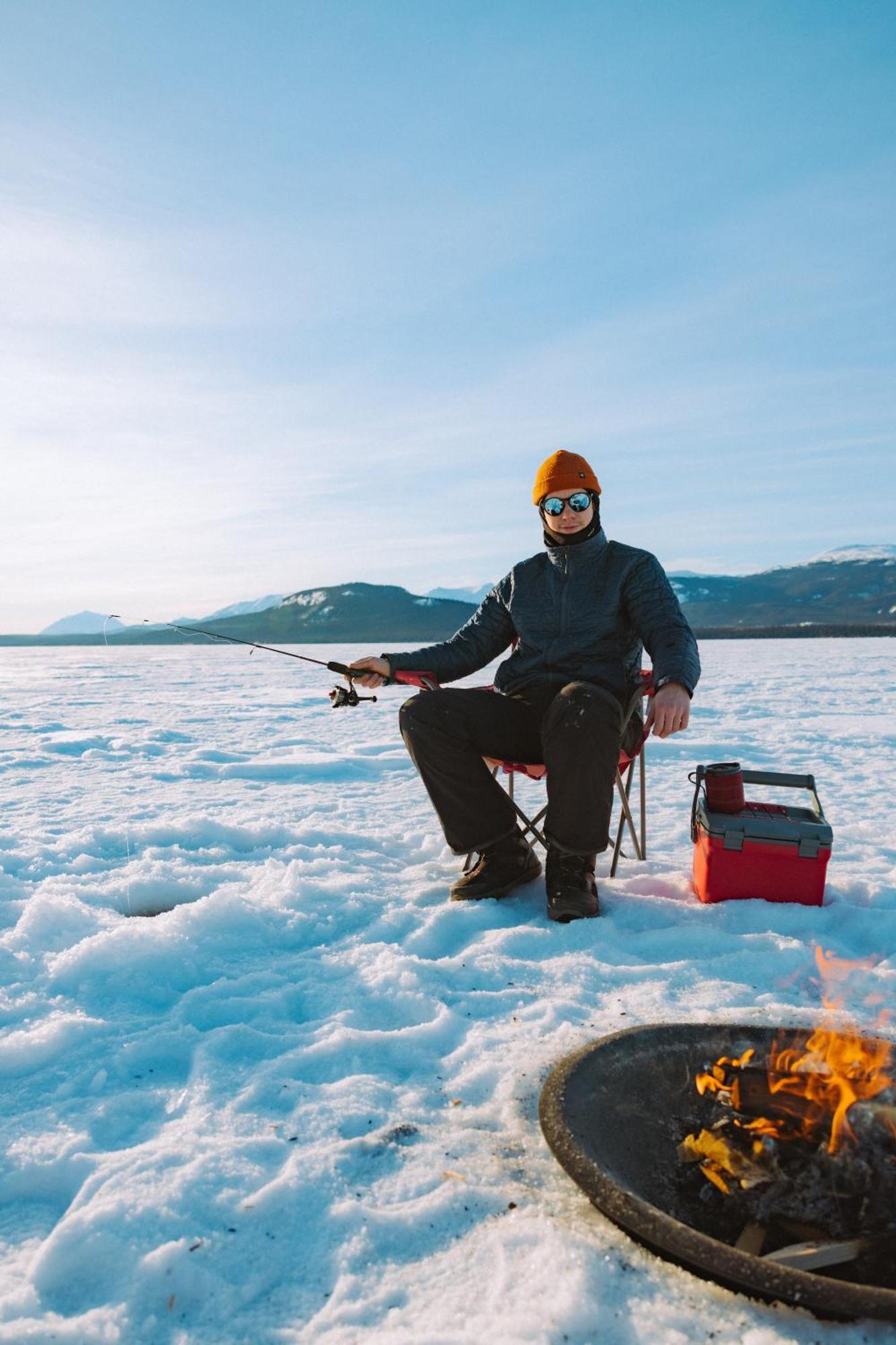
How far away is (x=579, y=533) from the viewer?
3283 millimetres

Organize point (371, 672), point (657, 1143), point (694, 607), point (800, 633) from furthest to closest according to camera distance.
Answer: point (694, 607)
point (800, 633)
point (371, 672)
point (657, 1143)

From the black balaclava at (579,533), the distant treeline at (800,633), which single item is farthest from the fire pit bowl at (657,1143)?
the distant treeline at (800,633)

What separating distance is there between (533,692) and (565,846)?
0.69 meters

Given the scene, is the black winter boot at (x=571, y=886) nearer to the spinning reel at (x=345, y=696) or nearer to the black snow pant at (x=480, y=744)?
the black snow pant at (x=480, y=744)

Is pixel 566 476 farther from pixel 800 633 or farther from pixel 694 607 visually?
pixel 694 607

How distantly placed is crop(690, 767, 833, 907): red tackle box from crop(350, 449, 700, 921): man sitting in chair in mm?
414

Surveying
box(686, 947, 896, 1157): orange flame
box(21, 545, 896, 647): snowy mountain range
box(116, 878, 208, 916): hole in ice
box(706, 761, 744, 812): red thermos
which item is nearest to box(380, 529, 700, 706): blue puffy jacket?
box(706, 761, 744, 812): red thermos

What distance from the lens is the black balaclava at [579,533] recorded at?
3277 mm

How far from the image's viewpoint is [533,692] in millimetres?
3299

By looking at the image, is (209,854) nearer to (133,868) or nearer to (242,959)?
(133,868)

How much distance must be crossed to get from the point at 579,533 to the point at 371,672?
3.42 feet

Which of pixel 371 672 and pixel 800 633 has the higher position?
pixel 371 672

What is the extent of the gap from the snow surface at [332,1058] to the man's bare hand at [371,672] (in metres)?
0.81

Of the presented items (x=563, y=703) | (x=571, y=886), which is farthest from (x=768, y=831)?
(x=563, y=703)
